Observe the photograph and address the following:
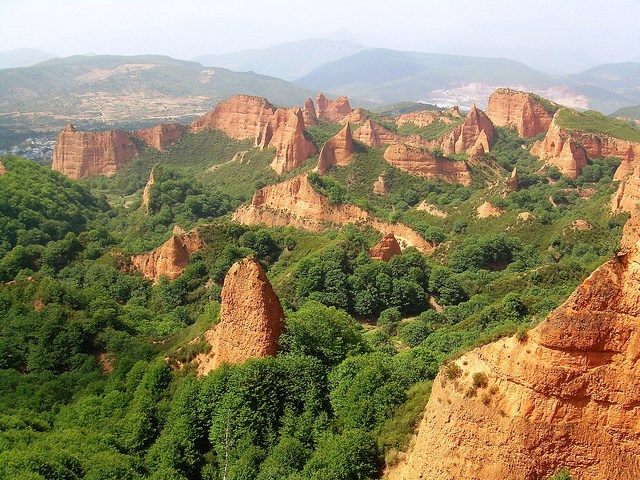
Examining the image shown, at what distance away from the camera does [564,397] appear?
48.1ft

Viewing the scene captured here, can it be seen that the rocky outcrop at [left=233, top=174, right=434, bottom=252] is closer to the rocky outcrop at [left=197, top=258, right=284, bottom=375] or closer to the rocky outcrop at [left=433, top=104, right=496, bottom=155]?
the rocky outcrop at [left=197, top=258, right=284, bottom=375]

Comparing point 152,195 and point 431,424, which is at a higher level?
point 431,424

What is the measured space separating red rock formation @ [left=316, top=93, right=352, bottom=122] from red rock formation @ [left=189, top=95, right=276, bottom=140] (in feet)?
89.4

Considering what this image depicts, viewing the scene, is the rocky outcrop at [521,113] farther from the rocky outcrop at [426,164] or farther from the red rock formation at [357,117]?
the rocky outcrop at [426,164]

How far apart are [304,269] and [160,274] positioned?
12.7 metres

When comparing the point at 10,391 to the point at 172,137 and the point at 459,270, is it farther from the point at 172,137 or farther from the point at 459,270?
the point at 172,137

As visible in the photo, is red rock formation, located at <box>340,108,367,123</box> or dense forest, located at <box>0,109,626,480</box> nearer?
dense forest, located at <box>0,109,626,480</box>

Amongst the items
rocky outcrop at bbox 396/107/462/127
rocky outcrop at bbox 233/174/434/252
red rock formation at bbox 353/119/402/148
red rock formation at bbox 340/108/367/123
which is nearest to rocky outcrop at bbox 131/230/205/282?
rocky outcrop at bbox 233/174/434/252

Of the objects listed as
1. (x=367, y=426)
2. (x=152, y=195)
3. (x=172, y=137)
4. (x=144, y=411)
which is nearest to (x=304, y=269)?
(x=144, y=411)

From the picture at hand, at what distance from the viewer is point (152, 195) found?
75688mm

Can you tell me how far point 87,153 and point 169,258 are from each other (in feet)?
216

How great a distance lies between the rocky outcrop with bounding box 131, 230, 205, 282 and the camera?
153ft

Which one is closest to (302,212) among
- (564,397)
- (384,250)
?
(384,250)

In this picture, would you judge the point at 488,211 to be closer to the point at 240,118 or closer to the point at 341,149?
the point at 341,149
